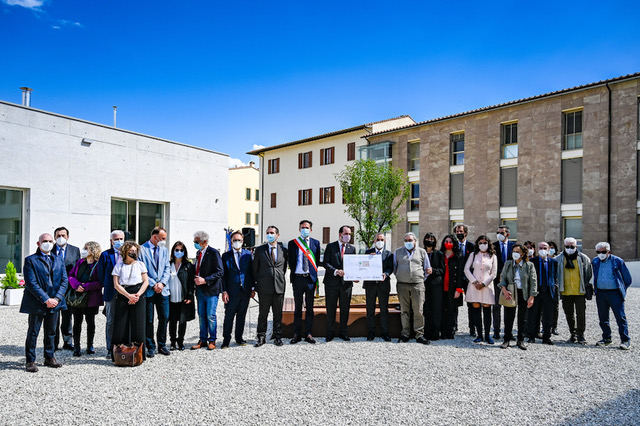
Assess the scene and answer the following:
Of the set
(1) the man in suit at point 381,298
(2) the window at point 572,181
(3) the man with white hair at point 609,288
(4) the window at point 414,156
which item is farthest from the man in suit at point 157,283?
(4) the window at point 414,156

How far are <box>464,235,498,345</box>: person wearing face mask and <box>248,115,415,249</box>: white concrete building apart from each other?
87.3 feet

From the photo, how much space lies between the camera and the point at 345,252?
350 inches

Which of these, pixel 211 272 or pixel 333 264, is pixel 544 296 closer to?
pixel 333 264

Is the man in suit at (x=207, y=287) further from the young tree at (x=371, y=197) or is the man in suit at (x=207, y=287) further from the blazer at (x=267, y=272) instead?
the young tree at (x=371, y=197)

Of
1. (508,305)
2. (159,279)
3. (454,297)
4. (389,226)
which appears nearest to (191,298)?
(159,279)

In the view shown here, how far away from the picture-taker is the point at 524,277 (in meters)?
8.22

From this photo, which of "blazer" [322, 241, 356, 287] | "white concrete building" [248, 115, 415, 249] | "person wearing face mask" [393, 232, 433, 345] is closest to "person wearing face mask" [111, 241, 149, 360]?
"blazer" [322, 241, 356, 287]

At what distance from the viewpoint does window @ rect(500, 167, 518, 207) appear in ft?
88.7

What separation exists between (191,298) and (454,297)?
4651mm

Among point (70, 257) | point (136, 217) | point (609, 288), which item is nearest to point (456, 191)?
point (136, 217)

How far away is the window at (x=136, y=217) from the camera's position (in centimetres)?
1814

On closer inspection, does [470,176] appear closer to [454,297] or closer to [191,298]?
[454,297]

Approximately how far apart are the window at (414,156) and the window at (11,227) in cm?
2351

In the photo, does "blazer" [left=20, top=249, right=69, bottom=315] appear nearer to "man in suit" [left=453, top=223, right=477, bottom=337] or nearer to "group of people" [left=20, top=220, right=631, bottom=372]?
"group of people" [left=20, top=220, right=631, bottom=372]
